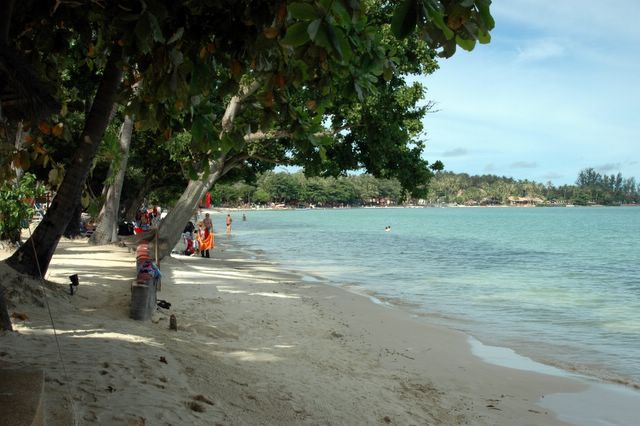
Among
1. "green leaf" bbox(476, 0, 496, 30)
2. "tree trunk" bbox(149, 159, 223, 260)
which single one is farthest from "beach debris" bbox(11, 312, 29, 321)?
"tree trunk" bbox(149, 159, 223, 260)

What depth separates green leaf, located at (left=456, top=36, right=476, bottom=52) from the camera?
9.70 feet

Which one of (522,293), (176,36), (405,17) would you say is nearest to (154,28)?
(176,36)

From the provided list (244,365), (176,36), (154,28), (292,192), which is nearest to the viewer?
(154,28)

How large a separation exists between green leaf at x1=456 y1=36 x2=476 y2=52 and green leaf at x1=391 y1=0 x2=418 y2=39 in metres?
0.55

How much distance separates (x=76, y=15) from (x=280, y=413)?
12.8 feet

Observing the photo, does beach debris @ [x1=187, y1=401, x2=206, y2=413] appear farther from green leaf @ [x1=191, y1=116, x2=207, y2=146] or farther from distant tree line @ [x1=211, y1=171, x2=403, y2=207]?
distant tree line @ [x1=211, y1=171, x2=403, y2=207]

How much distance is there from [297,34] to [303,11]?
0.35 feet

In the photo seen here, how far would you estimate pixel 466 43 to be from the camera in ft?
9.75

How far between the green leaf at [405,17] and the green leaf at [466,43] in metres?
0.55

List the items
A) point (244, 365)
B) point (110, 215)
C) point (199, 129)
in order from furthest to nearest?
point (110, 215)
point (244, 365)
point (199, 129)

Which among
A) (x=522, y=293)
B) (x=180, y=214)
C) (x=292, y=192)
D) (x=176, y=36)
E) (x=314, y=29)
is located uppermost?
(x=292, y=192)

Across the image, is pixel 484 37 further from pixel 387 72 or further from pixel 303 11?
pixel 387 72

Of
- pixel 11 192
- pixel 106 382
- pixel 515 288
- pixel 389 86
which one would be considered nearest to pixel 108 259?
pixel 11 192

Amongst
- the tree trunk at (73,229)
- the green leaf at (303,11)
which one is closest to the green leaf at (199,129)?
the green leaf at (303,11)
